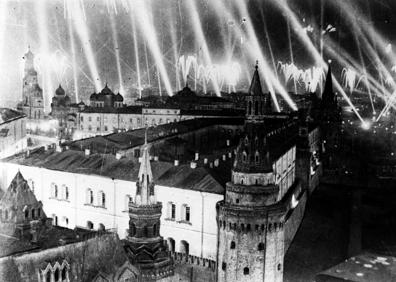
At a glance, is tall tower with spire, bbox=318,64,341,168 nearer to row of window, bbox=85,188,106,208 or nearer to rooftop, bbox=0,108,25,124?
rooftop, bbox=0,108,25,124

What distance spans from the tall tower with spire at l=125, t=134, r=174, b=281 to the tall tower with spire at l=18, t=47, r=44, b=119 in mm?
65940

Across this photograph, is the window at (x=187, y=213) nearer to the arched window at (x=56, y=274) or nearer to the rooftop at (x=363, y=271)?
the rooftop at (x=363, y=271)

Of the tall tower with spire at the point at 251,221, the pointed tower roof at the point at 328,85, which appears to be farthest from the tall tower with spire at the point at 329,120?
the tall tower with spire at the point at 251,221

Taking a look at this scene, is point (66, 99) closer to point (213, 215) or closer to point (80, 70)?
point (80, 70)

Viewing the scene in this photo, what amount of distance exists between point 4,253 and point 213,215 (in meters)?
21.1

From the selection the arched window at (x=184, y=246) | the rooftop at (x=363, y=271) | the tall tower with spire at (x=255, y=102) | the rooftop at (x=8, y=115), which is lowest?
the arched window at (x=184, y=246)

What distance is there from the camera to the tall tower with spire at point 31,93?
99600mm

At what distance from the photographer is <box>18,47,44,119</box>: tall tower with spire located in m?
99.6

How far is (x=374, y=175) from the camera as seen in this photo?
256 ft

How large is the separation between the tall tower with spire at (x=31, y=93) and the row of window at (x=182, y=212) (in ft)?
185

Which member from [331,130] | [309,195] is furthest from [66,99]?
[309,195]

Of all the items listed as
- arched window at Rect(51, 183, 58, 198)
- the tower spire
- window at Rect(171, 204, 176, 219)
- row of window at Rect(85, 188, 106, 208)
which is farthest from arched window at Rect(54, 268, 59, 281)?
arched window at Rect(51, 183, 58, 198)

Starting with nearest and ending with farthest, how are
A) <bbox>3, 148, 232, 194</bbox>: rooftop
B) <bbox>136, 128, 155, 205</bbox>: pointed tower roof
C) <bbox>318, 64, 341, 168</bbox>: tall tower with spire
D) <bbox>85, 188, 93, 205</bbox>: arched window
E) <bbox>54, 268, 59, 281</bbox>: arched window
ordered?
<bbox>54, 268, 59, 281</bbox>: arched window, <bbox>136, 128, 155, 205</bbox>: pointed tower roof, <bbox>3, 148, 232, 194</bbox>: rooftop, <bbox>85, 188, 93, 205</bbox>: arched window, <bbox>318, 64, 341, 168</bbox>: tall tower with spire

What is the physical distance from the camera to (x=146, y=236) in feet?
120
